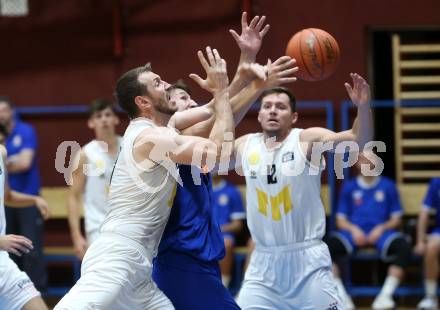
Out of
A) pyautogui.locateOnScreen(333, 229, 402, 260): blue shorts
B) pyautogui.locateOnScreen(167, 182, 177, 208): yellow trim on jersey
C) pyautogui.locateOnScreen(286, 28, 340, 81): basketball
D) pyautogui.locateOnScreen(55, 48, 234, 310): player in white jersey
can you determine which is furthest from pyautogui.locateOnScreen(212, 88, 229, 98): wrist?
pyautogui.locateOnScreen(333, 229, 402, 260): blue shorts

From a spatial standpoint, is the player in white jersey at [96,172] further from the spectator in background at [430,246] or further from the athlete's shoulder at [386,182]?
the spectator in background at [430,246]

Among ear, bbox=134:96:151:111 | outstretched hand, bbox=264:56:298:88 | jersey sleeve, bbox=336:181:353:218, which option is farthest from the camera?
jersey sleeve, bbox=336:181:353:218

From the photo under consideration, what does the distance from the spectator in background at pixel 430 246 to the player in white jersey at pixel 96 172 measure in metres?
3.16

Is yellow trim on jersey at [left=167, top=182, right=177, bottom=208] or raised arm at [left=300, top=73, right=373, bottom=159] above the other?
raised arm at [left=300, top=73, right=373, bottom=159]

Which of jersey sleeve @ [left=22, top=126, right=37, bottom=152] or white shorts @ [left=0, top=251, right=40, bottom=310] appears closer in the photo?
white shorts @ [left=0, top=251, right=40, bottom=310]

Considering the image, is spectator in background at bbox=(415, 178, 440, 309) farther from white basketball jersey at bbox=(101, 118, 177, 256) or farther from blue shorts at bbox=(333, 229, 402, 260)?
white basketball jersey at bbox=(101, 118, 177, 256)

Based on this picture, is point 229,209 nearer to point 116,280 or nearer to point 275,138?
point 275,138

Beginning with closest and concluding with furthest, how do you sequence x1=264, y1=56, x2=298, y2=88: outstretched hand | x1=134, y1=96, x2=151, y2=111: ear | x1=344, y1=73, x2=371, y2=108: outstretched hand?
x1=134, y1=96, x2=151, y2=111: ear → x1=264, y1=56, x2=298, y2=88: outstretched hand → x1=344, y1=73, x2=371, y2=108: outstretched hand

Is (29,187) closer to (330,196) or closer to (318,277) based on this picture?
(330,196)

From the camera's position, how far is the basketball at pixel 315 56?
5.93 meters

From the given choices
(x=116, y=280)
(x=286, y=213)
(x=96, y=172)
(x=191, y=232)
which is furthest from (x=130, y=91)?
(x=96, y=172)

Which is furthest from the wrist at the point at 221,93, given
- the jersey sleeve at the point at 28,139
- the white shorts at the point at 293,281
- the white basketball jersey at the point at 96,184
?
the jersey sleeve at the point at 28,139

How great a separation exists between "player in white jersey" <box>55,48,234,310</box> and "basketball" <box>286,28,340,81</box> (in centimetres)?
85

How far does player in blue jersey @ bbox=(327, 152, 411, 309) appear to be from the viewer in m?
9.20
